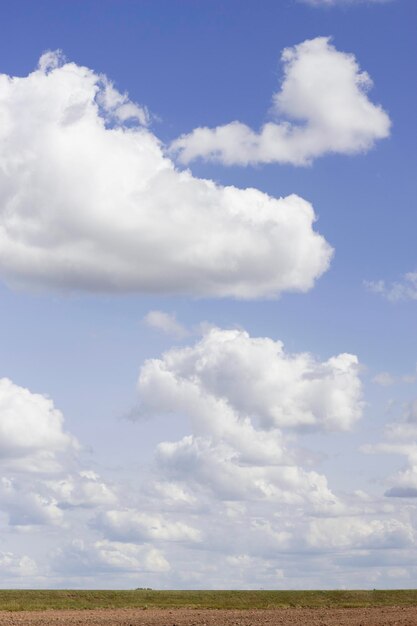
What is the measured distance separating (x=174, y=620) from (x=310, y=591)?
215 ft

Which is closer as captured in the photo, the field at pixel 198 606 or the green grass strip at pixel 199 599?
the field at pixel 198 606

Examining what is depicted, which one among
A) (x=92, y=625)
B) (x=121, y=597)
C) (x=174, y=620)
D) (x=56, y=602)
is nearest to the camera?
(x=92, y=625)

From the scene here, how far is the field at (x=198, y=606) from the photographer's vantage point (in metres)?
78.9

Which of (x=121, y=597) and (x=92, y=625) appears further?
(x=121, y=597)

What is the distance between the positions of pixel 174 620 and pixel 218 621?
4.10 m

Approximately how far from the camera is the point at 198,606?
108 meters

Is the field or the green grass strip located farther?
the green grass strip

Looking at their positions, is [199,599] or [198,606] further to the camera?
[199,599]

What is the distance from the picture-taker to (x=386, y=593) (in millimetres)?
132000

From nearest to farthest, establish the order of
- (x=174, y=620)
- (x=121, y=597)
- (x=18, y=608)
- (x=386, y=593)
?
(x=174, y=620)
(x=18, y=608)
(x=121, y=597)
(x=386, y=593)

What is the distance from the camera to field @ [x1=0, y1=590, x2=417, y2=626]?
259 feet

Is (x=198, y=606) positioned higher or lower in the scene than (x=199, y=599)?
lower

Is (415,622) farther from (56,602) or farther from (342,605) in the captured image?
(56,602)

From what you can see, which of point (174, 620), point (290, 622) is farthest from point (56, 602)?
point (290, 622)
